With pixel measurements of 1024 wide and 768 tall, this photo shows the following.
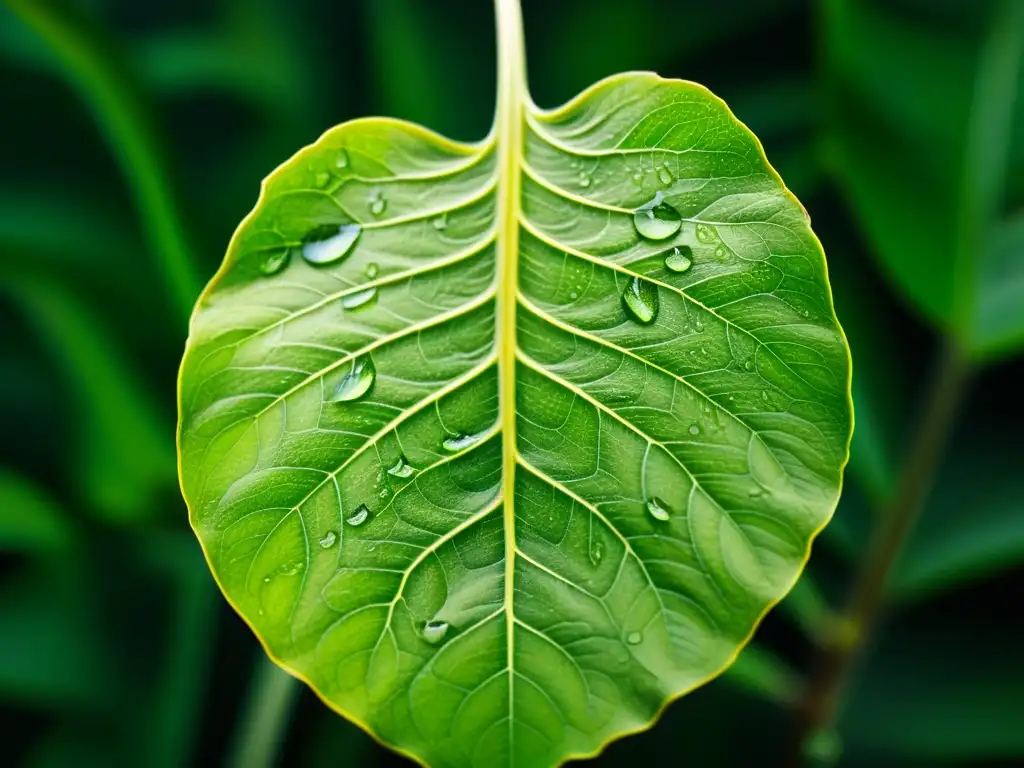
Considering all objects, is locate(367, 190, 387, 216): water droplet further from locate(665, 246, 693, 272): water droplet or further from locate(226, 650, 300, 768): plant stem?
locate(226, 650, 300, 768): plant stem

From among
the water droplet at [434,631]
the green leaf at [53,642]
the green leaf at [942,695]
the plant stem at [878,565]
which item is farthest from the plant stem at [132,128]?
the green leaf at [942,695]

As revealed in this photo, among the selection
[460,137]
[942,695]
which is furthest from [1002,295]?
[460,137]

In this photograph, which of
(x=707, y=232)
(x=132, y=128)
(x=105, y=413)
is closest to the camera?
(x=707, y=232)

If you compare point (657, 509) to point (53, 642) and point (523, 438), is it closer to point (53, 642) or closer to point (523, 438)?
point (523, 438)

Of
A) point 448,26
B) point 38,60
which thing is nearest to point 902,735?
point 448,26

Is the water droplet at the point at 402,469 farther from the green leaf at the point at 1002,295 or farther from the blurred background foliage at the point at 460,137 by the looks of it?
the green leaf at the point at 1002,295

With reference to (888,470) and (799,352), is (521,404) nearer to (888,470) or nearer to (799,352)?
(799,352)

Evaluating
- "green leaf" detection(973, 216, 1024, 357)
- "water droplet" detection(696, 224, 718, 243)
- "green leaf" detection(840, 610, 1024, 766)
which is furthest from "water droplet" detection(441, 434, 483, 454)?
"green leaf" detection(840, 610, 1024, 766)
